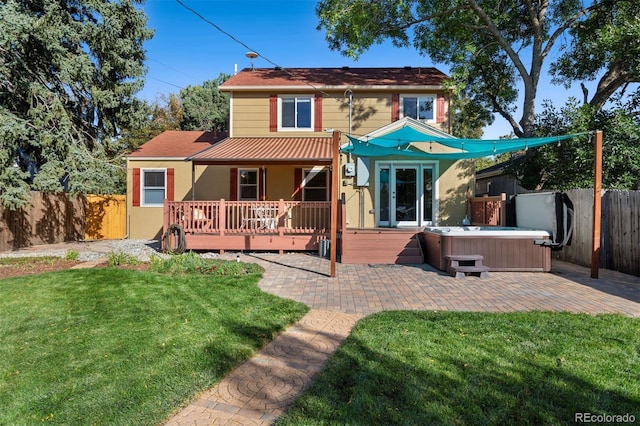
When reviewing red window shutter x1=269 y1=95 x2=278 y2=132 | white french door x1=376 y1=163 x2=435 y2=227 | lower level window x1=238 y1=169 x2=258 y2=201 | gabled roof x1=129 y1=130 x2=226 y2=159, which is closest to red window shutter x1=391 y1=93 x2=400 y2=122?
white french door x1=376 y1=163 x2=435 y2=227

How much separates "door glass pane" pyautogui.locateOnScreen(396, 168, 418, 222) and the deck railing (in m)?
2.55

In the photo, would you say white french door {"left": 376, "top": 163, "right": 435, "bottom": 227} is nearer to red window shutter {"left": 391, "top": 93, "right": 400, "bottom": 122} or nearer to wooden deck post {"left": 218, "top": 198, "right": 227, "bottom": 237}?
red window shutter {"left": 391, "top": 93, "right": 400, "bottom": 122}

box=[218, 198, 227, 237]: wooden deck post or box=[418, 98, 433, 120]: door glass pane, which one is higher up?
box=[418, 98, 433, 120]: door glass pane

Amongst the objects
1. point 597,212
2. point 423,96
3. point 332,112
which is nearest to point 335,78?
point 332,112

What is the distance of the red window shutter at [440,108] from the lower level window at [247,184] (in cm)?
690

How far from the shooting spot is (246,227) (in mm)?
10258

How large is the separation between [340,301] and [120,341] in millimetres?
2924

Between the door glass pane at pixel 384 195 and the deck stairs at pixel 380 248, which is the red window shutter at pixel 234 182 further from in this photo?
the deck stairs at pixel 380 248

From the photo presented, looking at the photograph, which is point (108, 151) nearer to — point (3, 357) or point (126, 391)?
point (3, 357)

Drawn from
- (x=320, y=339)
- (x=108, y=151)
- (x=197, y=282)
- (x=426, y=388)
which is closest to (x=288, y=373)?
(x=320, y=339)

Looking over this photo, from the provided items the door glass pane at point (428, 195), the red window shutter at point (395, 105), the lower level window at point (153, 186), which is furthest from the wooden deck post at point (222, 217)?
the red window shutter at point (395, 105)

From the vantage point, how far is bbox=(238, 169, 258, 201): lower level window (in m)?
12.9

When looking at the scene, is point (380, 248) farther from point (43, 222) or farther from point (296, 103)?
point (43, 222)

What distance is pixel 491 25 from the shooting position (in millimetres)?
12070
